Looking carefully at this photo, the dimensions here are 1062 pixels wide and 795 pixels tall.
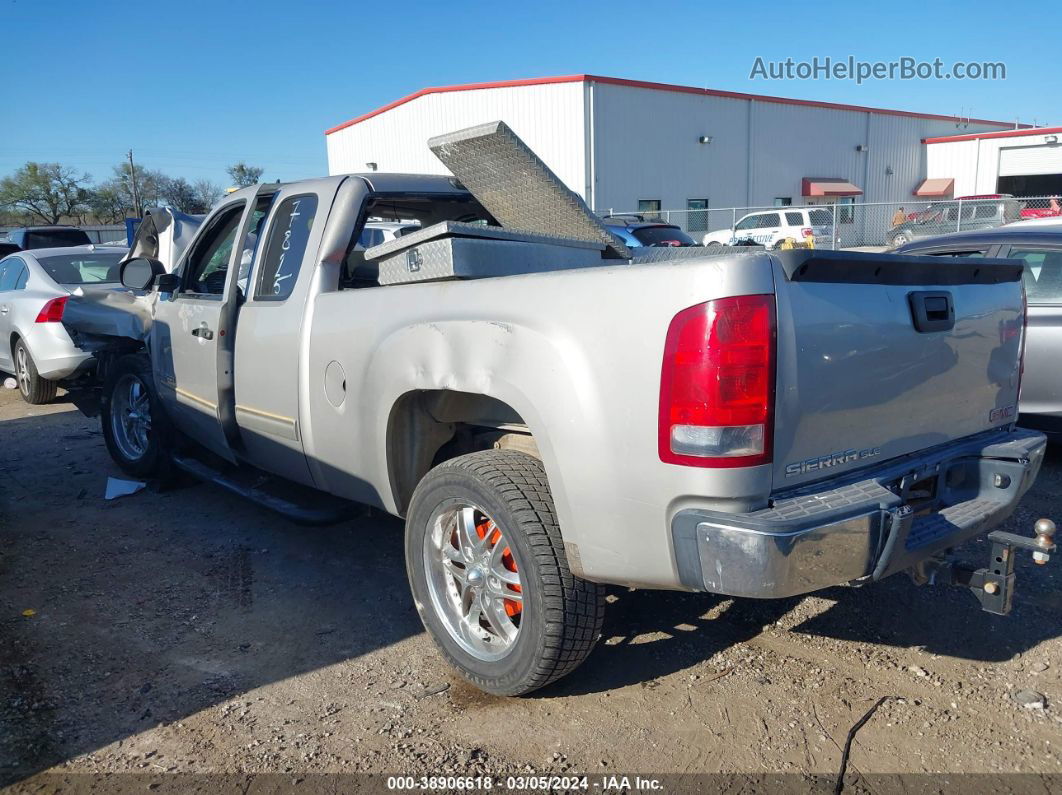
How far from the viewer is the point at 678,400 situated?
246 cm

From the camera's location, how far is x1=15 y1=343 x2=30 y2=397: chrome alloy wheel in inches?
361

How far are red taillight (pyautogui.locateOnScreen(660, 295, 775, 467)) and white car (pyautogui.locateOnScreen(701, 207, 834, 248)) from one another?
2353cm

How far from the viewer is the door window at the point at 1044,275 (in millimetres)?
5652

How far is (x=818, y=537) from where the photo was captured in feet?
7.89

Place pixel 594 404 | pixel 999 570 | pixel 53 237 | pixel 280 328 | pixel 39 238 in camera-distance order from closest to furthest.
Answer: pixel 594 404 < pixel 999 570 < pixel 280 328 < pixel 39 238 < pixel 53 237

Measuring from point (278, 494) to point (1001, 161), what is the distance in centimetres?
4426

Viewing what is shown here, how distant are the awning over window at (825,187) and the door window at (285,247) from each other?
37.5m

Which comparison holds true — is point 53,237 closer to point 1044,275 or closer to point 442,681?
point 442,681

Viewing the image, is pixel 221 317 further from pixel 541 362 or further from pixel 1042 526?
pixel 1042 526

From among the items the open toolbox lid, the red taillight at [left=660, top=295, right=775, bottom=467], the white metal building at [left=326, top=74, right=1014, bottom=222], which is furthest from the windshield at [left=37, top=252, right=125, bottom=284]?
the white metal building at [left=326, top=74, right=1014, bottom=222]

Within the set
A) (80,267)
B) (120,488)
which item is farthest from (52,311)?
(120,488)

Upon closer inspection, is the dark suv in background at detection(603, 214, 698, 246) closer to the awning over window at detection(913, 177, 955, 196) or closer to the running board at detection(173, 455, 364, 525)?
the running board at detection(173, 455, 364, 525)

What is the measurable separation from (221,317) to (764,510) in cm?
326

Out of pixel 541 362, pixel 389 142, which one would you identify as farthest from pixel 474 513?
pixel 389 142
